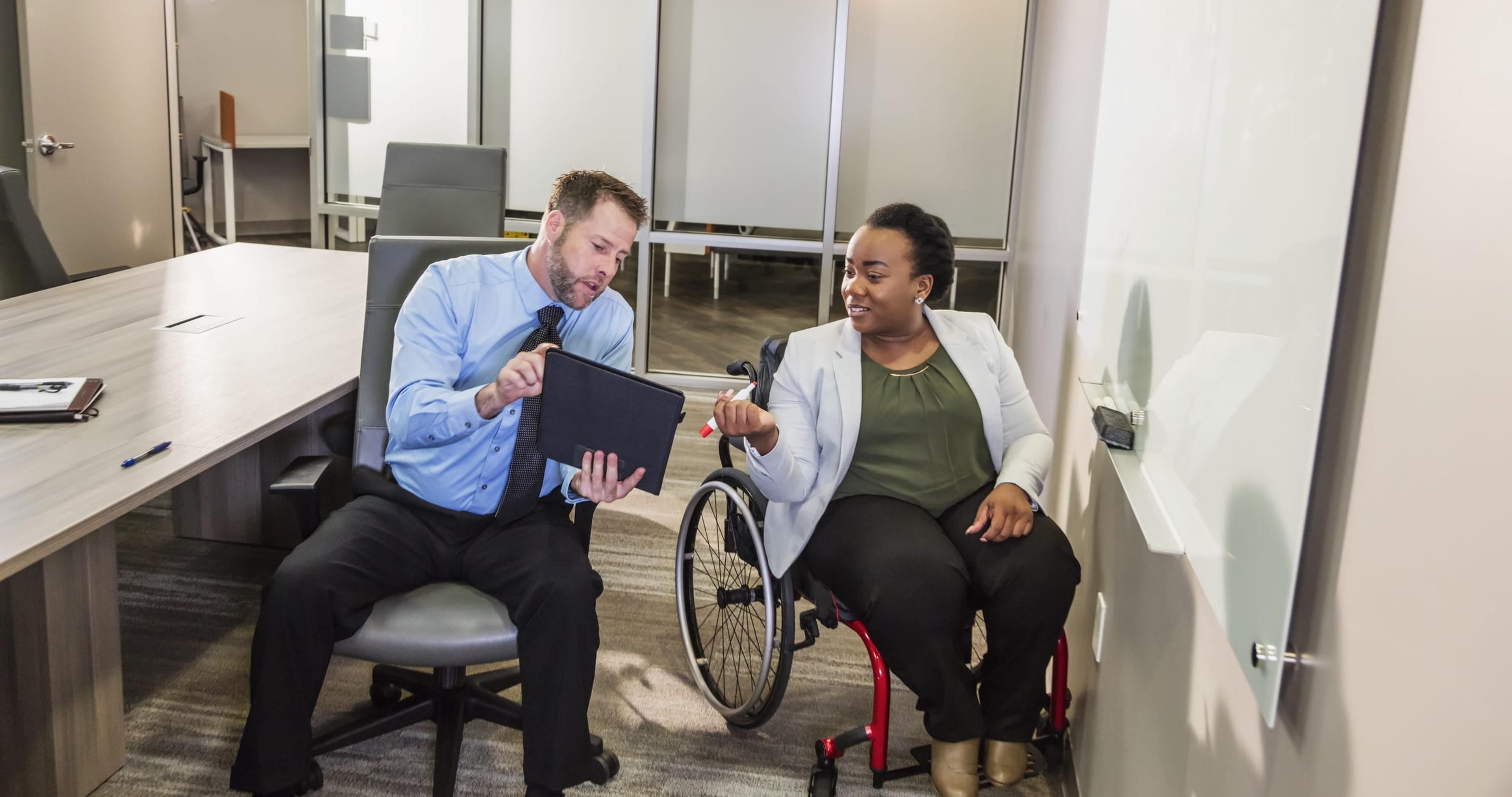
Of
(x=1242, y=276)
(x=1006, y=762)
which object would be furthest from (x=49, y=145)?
(x=1242, y=276)

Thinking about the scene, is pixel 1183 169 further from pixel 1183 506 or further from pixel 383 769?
pixel 383 769

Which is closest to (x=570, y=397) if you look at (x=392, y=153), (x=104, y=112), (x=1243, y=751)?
(x=1243, y=751)

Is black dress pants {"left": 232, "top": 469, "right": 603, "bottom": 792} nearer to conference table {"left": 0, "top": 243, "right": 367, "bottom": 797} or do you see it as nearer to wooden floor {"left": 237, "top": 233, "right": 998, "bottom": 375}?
conference table {"left": 0, "top": 243, "right": 367, "bottom": 797}

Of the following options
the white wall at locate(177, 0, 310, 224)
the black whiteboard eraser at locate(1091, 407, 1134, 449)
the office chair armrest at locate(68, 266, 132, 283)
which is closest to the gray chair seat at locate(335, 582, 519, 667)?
the black whiteboard eraser at locate(1091, 407, 1134, 449)

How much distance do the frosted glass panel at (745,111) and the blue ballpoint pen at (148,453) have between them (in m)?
3.33

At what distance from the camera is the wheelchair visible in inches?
82.7

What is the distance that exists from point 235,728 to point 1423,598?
216 cm

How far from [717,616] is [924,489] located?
0.93 m

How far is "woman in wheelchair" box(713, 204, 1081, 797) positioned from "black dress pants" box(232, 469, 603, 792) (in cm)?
40

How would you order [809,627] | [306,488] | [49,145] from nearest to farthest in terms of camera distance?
[306,488] < [809,627] < [49,145]

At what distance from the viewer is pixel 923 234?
7.61 ft

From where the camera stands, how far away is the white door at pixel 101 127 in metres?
4.73

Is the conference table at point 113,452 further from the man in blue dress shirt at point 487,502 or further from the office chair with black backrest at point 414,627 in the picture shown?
the man in blue dress shirt at point 487,502

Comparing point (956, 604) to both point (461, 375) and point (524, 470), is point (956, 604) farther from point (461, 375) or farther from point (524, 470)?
point (461, 375)
